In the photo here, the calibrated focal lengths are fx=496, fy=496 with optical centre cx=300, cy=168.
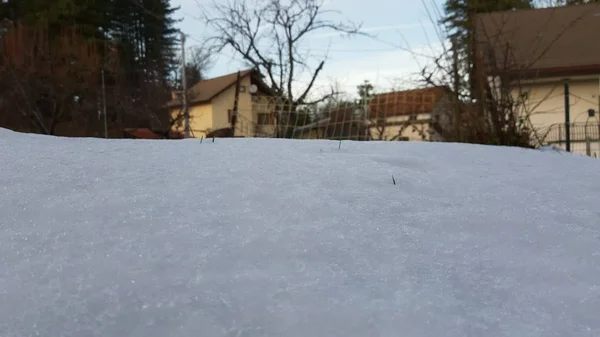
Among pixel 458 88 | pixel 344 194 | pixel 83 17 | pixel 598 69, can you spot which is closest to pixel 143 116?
pixel 83 17

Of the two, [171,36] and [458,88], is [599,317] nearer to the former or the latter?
[458,88]

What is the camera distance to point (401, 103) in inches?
292

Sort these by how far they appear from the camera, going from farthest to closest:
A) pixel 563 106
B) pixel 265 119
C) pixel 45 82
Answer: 1. pixel 45 82
2. pixel 563 106
3. pixel 265 119

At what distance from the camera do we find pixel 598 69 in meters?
11.7

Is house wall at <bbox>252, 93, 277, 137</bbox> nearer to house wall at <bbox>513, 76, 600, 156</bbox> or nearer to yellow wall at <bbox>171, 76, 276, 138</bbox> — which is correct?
yellow wall at <bbox>171, 76, 276, 138</bbox>

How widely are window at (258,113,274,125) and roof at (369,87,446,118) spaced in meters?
1.63

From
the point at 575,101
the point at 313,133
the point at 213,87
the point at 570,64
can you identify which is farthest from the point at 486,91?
the point at 213,87

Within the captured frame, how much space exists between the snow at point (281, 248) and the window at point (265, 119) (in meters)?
6.19

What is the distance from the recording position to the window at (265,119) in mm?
8113

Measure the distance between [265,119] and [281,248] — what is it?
7206 millimetres

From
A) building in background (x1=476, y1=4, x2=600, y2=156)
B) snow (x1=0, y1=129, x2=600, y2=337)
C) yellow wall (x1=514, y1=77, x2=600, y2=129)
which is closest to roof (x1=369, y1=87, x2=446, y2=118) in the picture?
building in background (x1=476, y1=4, x2=600, y2=156)

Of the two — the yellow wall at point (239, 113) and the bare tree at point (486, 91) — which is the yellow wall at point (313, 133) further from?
the bare tree at point (486, 91)

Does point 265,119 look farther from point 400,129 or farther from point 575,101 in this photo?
point 575,101

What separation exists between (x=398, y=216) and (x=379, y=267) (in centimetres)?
32
